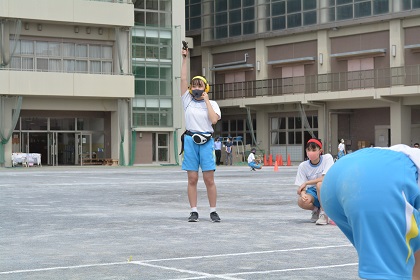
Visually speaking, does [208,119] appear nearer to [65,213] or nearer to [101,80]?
[65,213]

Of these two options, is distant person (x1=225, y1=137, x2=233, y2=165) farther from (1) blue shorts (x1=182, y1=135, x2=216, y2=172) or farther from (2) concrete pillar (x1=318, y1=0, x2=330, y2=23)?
(1) blue shorts (x1=182, y1=135, x2=216, y2=172)

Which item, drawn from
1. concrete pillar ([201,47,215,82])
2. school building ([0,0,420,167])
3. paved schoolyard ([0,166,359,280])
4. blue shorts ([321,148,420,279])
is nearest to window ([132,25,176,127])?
school building ([0,0,420,167])

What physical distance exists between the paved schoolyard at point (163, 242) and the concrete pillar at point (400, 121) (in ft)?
131

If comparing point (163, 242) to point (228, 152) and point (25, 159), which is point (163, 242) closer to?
point (25, 159)

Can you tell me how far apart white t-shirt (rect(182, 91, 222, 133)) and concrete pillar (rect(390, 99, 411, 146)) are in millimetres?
44382

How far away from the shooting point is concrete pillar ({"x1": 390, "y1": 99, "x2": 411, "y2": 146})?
2159 inches

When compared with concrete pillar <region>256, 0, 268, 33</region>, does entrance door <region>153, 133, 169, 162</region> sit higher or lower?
lower

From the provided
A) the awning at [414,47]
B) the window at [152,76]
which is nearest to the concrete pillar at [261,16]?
the window at [152,76]

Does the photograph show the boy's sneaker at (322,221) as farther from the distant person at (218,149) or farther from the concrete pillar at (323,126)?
the concrete pillar at (323,126)

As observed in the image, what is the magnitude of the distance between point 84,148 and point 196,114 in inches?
1751

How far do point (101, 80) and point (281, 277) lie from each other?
47212mm

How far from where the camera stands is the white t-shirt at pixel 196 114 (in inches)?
461

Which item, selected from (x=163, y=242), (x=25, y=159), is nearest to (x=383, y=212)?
(x=163, y=242)

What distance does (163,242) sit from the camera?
9328 millimetres
